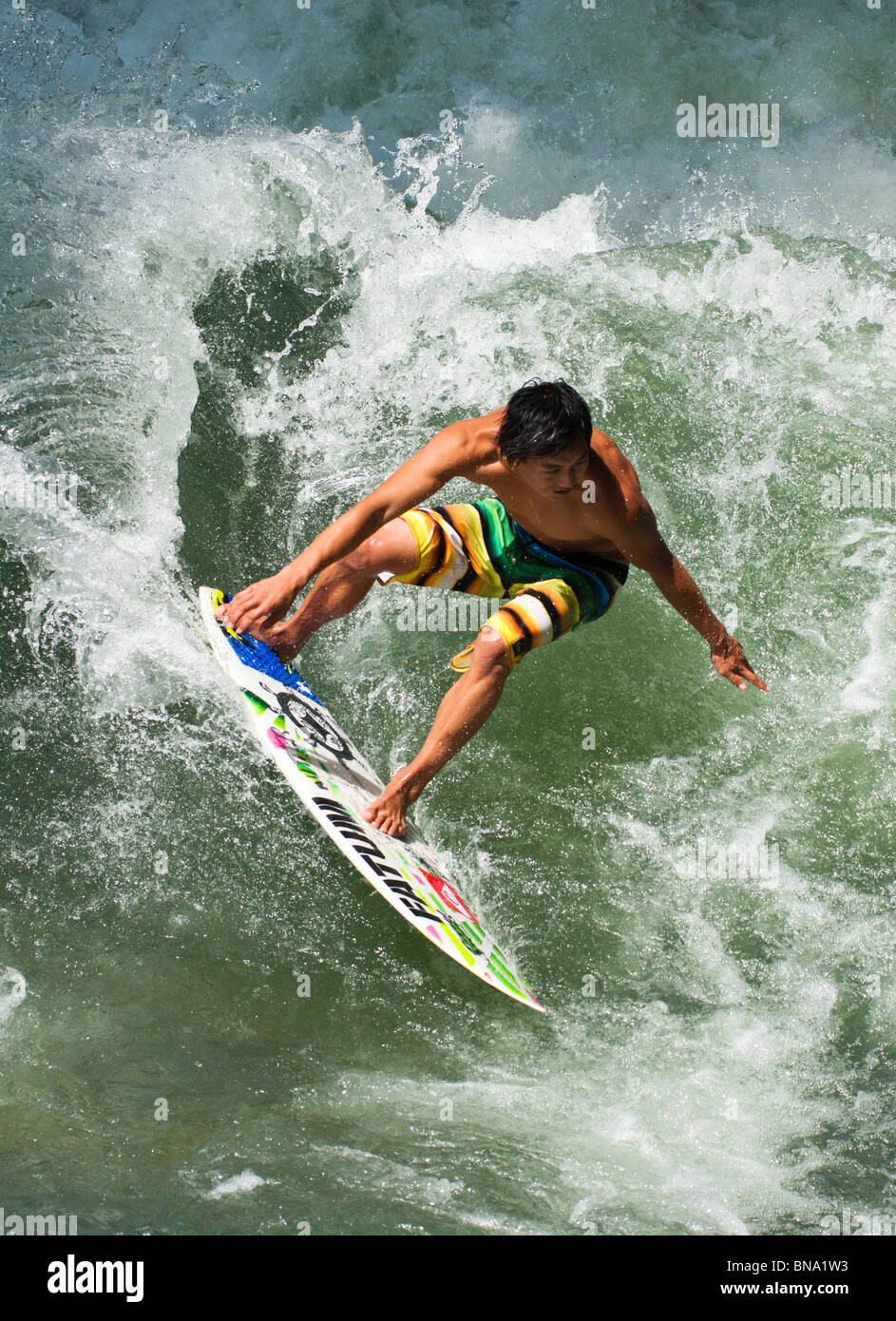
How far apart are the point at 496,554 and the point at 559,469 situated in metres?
0.76

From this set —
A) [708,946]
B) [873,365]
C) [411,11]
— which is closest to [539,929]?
[708,946]

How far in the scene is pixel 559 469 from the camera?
357 centimetres

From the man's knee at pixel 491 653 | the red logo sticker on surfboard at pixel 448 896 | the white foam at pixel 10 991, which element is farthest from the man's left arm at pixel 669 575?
the white foam at pixel 10 991

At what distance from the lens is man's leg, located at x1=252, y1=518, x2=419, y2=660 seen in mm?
4156

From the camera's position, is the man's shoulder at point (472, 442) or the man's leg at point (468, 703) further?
the man's leg at point (468, 703)

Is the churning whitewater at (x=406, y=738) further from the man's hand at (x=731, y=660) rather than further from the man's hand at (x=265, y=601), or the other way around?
the man's hand at (x=731, y=660)

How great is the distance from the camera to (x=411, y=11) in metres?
10.6

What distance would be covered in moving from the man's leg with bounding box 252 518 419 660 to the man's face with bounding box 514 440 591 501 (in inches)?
24.8

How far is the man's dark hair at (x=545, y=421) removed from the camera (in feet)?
11.4

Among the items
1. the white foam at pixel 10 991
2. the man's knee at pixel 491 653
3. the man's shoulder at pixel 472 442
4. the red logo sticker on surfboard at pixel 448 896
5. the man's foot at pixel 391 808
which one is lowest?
the white foam at pixel 10 991

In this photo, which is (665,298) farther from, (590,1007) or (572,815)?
(590,1007)

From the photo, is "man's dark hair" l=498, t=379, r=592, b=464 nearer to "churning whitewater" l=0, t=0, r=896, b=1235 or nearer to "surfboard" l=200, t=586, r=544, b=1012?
"surfboard" l=200, t=586, r=544, b=1012

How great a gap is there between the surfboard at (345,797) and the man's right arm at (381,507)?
504 mm

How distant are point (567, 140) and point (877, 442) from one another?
580 cm
